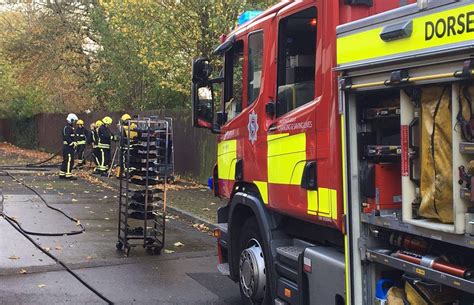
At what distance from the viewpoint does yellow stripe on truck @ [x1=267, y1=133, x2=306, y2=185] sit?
4.44 m

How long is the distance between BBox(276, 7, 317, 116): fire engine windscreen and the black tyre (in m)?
1.23

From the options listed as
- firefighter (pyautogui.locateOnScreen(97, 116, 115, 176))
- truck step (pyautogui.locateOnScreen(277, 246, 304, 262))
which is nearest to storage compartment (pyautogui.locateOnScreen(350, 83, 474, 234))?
truck step (pyautogui.locateOnScreen(277, 246, 304, 262))

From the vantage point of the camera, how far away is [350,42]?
360 cm

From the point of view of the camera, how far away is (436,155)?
10.1 feet

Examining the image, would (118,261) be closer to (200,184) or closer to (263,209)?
(263,209)

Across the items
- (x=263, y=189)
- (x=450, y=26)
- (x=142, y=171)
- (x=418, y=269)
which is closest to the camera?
(x=450, y=26)

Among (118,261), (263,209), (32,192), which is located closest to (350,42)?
(263,209)

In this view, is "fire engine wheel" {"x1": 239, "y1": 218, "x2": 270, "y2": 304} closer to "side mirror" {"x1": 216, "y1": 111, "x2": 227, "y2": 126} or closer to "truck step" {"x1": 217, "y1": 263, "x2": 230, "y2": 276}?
"truck step" {"x1": 217, "y1": 263, "x2": 230, "y2": 276}

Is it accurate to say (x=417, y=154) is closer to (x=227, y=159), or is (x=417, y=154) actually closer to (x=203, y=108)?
(x=227, y=159)

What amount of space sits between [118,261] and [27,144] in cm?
3323

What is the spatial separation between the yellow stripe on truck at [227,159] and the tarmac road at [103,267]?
1.36 m

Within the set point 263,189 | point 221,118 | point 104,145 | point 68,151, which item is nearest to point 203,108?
point 221,118

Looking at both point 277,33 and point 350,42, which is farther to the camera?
point 277,33

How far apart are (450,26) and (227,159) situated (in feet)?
11.5
